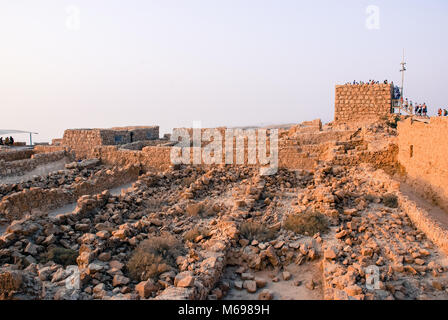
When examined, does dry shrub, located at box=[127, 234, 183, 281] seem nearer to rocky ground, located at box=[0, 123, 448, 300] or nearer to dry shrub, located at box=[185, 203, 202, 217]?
rocky ground, located at box=[0, 123, 448, 300]

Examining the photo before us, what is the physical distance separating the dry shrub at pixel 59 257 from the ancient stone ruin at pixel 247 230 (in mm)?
16

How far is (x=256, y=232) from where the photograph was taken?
727 centimetres

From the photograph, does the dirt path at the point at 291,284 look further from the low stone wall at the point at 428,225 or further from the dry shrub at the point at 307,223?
the low stone wall at the point at 428,225

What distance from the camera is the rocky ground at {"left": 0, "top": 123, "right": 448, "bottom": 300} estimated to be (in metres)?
5.08

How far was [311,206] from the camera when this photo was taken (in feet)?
27.9

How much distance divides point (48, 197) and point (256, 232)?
5.82 m

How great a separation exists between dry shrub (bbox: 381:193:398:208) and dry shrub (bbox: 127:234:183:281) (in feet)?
16.0

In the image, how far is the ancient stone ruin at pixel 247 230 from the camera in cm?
523

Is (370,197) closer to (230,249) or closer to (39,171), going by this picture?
(230,249)

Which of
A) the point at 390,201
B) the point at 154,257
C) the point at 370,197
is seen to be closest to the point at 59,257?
the point at 154,257

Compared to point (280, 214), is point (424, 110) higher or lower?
higher

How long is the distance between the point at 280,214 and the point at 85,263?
4.46 metres
